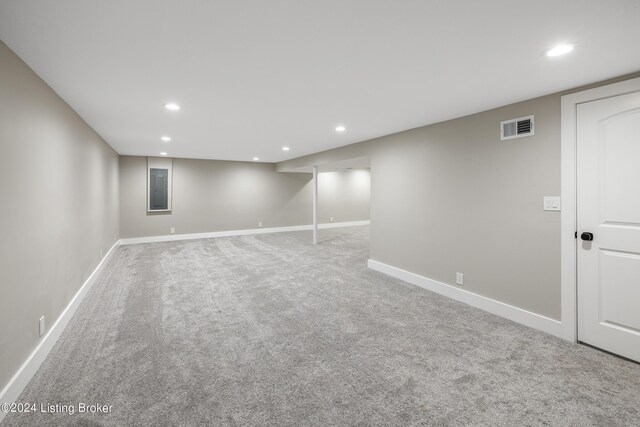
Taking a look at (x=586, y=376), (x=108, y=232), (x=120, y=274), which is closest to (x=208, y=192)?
(x=108, y=232)

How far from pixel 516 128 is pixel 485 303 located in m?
1.89

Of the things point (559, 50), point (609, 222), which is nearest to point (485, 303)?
point (609, 222)

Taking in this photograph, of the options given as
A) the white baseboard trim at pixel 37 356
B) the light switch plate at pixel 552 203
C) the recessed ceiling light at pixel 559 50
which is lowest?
the white baseboard trim at pixel 37 356

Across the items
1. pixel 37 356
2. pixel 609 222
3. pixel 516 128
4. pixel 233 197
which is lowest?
pixel 37 356

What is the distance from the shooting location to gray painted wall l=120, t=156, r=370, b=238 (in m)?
7.12

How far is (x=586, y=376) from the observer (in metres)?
2.03

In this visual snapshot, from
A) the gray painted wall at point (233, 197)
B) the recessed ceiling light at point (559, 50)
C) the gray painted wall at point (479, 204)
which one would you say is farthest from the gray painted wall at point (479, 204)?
the gray painted wall at point (233, 197)

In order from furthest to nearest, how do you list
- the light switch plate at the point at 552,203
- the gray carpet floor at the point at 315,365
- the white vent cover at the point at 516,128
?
1. the white vent cover at the point at 516,128
2. the light switch plate at the point at 552,203
3. the gray carpet floor at the point at 315,365

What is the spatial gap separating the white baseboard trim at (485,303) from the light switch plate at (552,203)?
103 cm

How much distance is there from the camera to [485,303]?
125 inches

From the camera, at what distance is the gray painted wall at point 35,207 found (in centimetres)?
178

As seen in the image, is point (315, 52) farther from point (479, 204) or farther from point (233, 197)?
point (233, 197)

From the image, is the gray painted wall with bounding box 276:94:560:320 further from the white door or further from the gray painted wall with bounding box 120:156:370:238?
the gray painted wall with bounding box 120:156:370:238

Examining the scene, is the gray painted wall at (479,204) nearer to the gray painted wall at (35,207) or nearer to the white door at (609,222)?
the white door at (609,222)
